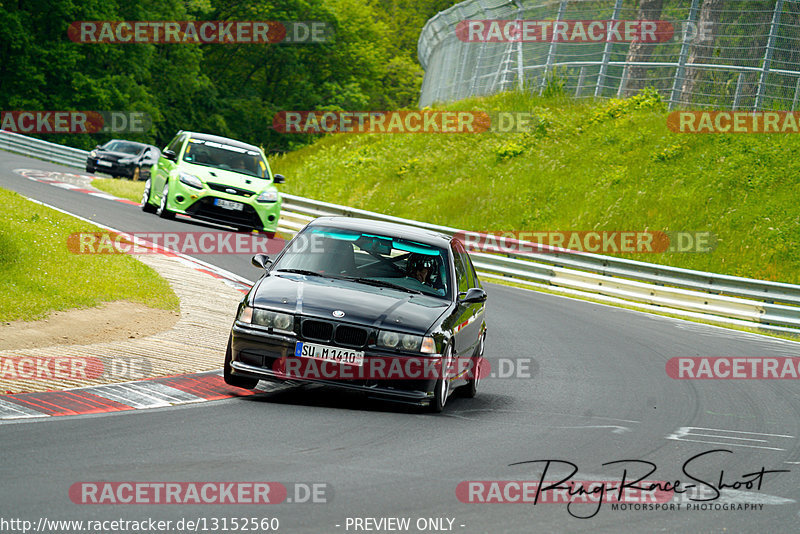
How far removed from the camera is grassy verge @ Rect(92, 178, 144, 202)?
28.2 metres

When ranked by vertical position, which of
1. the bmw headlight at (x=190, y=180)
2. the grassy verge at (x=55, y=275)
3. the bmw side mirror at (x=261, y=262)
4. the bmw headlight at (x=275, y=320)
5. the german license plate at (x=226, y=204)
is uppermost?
the bmw headlight at (x=190, y=180)

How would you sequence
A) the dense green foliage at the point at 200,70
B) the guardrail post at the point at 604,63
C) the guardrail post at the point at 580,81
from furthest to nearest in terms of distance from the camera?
the dense green foliage at the point at 200,70, the guardrail post at the point at 580,81, the guardrail post at the point at 604,63

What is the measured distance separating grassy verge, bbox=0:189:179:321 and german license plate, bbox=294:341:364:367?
13.3ft

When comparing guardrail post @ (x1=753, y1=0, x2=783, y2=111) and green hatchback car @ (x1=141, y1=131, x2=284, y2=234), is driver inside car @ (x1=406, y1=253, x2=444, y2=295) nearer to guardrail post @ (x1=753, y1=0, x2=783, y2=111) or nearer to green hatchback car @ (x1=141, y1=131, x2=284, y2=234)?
green hatchback car @ (x1=141, y1=131, x2=284, y2=234)

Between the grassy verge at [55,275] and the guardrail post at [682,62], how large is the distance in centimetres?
2070

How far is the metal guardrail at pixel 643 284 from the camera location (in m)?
21.4

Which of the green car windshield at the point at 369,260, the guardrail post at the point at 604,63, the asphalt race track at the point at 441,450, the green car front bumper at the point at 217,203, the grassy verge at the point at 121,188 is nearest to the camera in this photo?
the asphalt race track at the point at 441,450

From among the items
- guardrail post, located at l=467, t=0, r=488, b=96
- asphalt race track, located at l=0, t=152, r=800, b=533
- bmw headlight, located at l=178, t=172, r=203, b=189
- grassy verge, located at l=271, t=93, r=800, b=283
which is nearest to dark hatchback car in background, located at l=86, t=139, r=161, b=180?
grassy verge, located at l=271, t=93, r=800, b=283

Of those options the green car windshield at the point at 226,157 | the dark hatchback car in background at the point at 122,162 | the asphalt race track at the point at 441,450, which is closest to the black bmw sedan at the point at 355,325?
the asphalt race track at the point at 441,450

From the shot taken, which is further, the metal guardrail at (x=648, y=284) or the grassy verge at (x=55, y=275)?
the metal guardrail at (x=648, y=284)

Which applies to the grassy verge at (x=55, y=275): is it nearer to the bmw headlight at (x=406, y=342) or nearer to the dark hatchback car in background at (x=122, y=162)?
the bmw headlight at (x=406, y=342)

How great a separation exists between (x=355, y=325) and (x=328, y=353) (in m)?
0.31

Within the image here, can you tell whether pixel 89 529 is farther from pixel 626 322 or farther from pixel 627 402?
pixel 626 322

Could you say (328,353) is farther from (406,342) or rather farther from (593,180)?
(593,180)
